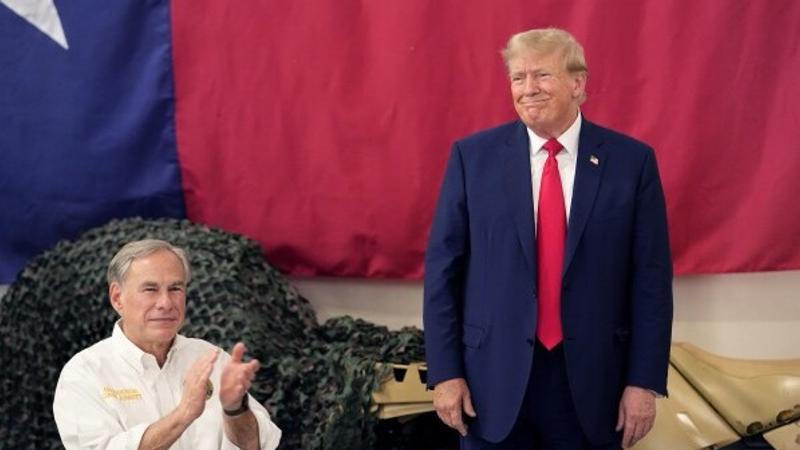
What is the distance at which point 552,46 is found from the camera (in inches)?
108

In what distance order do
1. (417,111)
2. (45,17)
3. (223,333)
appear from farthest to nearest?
1. (45,17)
2. (417,111)
3. (223,333)

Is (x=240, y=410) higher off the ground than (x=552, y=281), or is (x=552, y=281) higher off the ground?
(x=552, y=281)

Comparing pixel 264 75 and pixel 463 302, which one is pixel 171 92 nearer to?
pixel 264 75

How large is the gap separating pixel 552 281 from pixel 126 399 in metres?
0.91

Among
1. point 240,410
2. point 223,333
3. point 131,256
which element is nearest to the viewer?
point 240,410

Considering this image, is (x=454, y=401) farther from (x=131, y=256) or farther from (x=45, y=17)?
(x=45, y=17)

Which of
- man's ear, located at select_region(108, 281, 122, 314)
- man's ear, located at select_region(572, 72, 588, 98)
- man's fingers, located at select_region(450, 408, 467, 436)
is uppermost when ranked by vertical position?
man's ear, located at select_region(572, 72, 588, 98)

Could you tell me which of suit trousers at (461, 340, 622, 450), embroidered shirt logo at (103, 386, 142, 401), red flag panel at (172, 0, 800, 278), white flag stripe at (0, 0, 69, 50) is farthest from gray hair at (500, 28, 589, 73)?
white flag stripe at (0, 0, 69, 50)

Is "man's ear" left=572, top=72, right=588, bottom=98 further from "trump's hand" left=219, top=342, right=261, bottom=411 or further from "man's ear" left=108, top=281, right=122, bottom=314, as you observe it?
"man's ear" left=108, top=281, right=122, bottom=314

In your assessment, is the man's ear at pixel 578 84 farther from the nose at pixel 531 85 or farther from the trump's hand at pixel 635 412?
the trump's hand at pixel 635 412

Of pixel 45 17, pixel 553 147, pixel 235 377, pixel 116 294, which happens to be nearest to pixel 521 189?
pixel 553 147

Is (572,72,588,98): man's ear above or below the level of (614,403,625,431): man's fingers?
above

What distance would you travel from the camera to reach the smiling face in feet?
8.69

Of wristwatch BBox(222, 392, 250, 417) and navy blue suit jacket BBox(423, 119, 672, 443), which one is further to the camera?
navy blue suit jacket BBox(423, 119, 672, 443)
